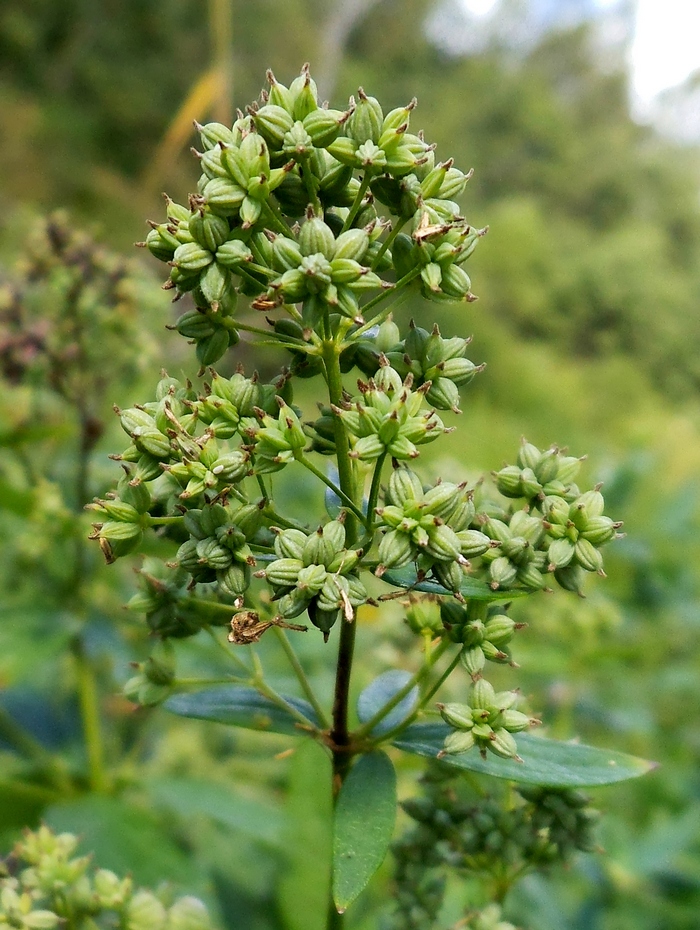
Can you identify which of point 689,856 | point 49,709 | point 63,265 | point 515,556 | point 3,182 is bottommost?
point 689,856

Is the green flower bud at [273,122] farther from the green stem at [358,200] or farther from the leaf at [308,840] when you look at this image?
the leaf at [308,840]

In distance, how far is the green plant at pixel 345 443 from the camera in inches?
38.3

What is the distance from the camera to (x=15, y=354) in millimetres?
2475

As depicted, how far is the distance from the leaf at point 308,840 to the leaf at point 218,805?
355 mm

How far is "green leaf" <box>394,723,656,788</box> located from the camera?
109 cm

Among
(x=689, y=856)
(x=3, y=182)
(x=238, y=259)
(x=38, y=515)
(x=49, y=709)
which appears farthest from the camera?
(x=3, y=182)

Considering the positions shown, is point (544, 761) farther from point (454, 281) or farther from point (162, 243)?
point (162, 243)

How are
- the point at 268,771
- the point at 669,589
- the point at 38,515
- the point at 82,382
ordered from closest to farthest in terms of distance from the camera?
1. the point at 38,515
2. the point at 82,382
3. the point at 268,771
4. the point at 669,589

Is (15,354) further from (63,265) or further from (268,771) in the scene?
(268,771)

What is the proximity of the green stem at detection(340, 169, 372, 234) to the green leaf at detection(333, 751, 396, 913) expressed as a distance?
756mm

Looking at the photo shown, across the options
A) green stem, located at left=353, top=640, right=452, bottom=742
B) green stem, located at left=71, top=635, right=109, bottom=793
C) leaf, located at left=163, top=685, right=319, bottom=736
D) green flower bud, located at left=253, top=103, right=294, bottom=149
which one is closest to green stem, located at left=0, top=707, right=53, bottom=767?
green stem, located at left=71, top=635, right=109, bottom=793

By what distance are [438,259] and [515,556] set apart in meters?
0.40

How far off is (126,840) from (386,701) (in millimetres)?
1151

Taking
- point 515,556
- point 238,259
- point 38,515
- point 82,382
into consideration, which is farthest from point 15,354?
point 515,556
